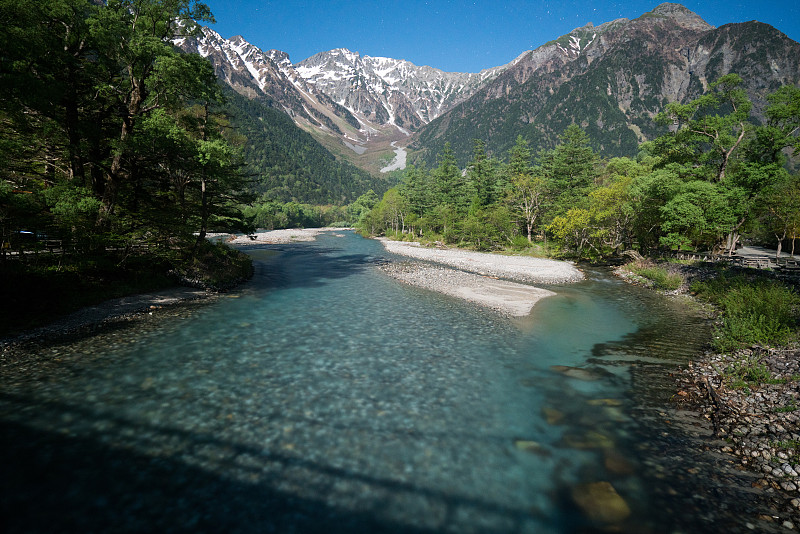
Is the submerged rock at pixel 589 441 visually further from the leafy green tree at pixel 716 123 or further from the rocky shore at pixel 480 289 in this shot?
the leafy green tree at pixel 716 123

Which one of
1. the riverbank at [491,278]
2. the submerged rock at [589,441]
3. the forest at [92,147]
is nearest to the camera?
the submerged rock at [589,441]

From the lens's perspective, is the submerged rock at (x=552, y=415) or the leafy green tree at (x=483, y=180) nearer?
the submerged rock at (x=552, y=415)

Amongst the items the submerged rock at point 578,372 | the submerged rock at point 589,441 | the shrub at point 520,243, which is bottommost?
the submerged rock at point 589,441

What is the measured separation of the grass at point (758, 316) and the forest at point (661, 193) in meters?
10.3

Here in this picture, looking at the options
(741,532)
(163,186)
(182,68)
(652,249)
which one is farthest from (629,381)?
(652,249)

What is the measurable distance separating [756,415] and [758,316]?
10.6 metres

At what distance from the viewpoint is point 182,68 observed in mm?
18781

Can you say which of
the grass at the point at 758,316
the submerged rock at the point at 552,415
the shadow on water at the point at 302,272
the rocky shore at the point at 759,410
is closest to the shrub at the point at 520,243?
the shadow on water at the point at 302,272

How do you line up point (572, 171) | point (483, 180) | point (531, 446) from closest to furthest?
point (531, 446) → point (572, 171) → point (483, 180)

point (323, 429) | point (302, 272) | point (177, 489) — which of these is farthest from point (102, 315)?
point (302, 272)

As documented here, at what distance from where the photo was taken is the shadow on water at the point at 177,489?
5.93 meters

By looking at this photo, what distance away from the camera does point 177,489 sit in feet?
22.0

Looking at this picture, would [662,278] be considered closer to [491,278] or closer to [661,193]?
[661,193]

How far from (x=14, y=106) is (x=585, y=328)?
3171cm
